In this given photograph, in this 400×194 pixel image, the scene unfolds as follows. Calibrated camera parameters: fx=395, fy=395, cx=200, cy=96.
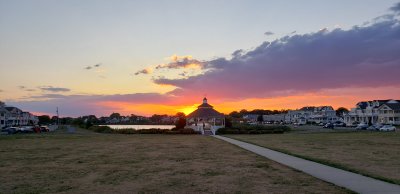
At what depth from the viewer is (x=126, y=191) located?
11.5 metres

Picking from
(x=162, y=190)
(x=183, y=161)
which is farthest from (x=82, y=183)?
(x=183, y=161)

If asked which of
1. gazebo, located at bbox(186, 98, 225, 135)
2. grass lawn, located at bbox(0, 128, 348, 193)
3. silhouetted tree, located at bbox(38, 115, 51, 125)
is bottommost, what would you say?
grass lawn, located at bbox(0, 128, 348, 193)

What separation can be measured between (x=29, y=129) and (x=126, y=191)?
61.3 metres

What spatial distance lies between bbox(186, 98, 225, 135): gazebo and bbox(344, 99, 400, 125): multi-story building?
60.0 meters

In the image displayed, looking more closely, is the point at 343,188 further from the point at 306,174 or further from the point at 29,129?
the point at 29,129

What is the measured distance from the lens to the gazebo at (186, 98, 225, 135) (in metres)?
61.2

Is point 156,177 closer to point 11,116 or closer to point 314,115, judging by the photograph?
point 11,116

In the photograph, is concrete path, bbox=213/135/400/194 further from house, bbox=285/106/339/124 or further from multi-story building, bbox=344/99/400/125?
house, bbox=285/106/339/124

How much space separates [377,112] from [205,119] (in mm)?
68894

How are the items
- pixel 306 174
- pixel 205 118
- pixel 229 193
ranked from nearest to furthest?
pixel 229 193 < pixel 306 174 < pixel 205 118

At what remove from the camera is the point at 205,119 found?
6369 centimetres

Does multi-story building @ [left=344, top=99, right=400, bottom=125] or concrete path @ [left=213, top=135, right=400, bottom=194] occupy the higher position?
multi-story building @ [left=344, top=99, right=400, bottom=125]

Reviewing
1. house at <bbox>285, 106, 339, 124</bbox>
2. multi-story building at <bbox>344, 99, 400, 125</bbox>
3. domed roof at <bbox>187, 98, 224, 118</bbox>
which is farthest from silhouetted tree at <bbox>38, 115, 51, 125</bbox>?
multi-story building at <bbox>344, 99, 400, 125</bbox>

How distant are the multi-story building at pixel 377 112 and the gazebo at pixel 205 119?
60029 mm
